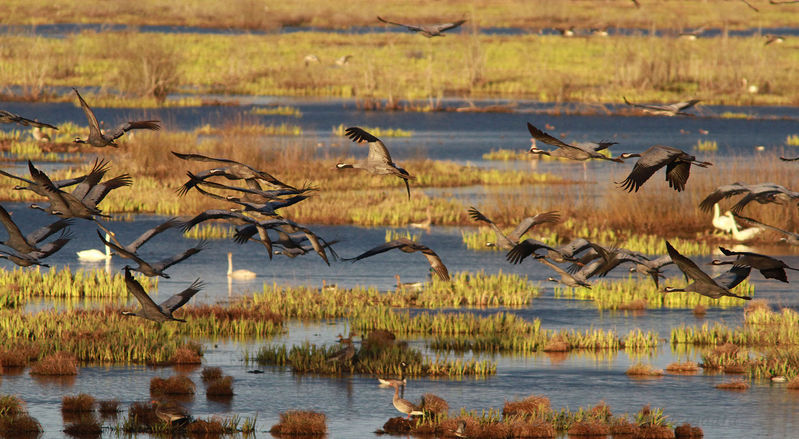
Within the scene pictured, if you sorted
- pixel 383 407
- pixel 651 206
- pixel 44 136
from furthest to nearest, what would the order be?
pixel 44 136 < pixel 651 206 < pixel 383 407

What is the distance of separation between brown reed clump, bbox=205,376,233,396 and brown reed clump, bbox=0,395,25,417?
325 centimetres

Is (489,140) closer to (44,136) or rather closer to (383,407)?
(44,136)

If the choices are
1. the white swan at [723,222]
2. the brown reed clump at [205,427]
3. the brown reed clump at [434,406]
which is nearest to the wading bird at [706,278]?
the brown reed clump at [434,406]

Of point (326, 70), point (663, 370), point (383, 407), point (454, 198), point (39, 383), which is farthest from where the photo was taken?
point (326, 70)

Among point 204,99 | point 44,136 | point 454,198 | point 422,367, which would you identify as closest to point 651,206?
point 454,198

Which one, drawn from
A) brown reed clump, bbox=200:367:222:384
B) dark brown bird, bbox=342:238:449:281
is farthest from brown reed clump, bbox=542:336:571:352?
dark brown bird, bbox=342:238:449:281

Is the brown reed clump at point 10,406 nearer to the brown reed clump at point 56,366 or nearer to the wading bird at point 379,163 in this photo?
the brown reed clump at point 56,366

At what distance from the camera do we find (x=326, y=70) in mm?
101562

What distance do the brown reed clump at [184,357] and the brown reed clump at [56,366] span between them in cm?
189

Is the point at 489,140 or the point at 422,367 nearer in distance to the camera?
the point at 422,367

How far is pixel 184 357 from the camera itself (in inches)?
931

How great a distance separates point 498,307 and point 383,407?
9.66m

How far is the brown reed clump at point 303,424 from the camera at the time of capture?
18969 mm

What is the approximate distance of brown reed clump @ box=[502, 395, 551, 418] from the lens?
64.0 feet
